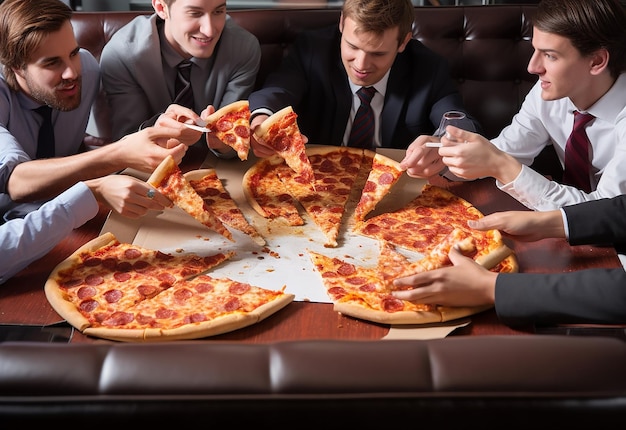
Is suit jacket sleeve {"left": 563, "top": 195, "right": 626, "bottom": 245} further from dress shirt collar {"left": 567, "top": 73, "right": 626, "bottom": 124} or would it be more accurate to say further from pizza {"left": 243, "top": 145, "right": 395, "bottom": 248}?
pizza {"left": 243, "top": 145, "right": 395, "bottom": 248}

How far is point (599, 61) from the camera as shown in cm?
321

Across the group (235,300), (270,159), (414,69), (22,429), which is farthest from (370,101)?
(22,429)

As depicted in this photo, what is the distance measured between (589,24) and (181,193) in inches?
73.1

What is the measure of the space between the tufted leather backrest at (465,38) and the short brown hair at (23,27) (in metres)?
1.05

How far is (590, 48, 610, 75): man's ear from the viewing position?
A: 3.18 metres

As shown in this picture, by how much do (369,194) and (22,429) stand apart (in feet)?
6.30

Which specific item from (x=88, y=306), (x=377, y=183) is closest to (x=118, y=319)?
(x=88, y=306)

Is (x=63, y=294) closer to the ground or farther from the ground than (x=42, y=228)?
closer to the ground

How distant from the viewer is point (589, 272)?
7.66 feet

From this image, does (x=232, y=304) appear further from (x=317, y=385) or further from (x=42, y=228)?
(x=317, y=385)

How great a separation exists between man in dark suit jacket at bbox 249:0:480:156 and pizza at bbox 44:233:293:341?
4.07 feet

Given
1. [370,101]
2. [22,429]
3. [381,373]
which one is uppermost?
[370,101]

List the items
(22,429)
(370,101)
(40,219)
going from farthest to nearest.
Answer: (370,101), (40,219), (22,429)

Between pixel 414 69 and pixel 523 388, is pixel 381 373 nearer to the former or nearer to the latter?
pixel 523 388
